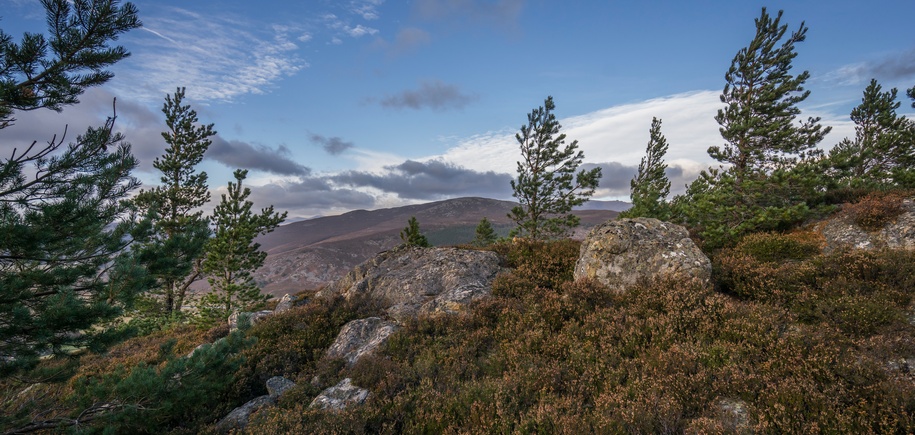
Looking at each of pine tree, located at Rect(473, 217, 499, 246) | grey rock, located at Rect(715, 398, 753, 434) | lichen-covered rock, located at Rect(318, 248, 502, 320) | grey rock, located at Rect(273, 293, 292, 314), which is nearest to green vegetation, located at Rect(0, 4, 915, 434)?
grey rock, located at Rect(715, 398, 753, 434)

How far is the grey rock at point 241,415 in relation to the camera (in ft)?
21.2

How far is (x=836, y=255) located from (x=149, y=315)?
108 ft

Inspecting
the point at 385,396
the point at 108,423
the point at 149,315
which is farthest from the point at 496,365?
the point at 149,315

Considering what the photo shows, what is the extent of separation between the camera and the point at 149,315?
865 inches

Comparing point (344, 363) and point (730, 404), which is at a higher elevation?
point (730, 404)

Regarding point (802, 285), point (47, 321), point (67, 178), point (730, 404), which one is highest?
point (67, 178)

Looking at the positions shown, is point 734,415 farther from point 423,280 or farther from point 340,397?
point 423,280

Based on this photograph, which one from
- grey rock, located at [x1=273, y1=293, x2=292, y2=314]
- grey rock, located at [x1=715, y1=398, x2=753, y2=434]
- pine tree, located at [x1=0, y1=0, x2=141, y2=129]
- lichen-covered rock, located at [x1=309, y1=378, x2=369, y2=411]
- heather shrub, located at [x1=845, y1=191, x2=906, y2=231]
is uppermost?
pine tree, located at [x1=0, y1=0, x2=141, y2=129]

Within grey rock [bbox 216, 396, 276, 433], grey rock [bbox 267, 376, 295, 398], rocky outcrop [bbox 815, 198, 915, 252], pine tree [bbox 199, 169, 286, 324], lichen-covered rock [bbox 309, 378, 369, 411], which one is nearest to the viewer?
lichen-covered rock [bbox 309, 378, 369, 411]

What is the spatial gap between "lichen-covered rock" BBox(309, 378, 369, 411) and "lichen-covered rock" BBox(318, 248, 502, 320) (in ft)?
10.3

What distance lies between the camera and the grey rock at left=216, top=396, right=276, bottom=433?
647 centimetres

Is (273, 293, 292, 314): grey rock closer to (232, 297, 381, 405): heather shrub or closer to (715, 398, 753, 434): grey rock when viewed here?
(232, 297, 381, 405): heather shrub

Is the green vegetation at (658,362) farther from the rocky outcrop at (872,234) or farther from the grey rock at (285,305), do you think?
the grey rock at (285,305)

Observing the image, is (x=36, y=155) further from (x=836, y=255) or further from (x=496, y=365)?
(x=836, y=255)
